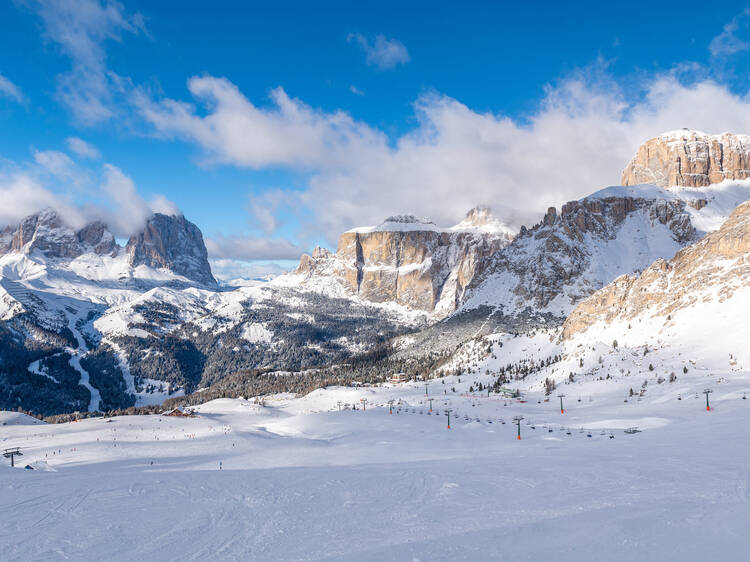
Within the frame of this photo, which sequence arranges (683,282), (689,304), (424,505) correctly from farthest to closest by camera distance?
(683,282) → (689,304) → (424,505)

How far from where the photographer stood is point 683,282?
5827 inches

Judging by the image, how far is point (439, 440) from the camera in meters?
63.9

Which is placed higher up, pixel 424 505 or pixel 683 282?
pixel 683 282

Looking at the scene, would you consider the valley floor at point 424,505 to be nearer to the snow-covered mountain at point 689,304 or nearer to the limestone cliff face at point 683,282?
the snow-covered mountain at point 689,304

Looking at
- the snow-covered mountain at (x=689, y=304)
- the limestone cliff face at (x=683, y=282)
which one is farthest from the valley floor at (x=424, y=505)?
the limestone cliff face at (x=683, y=282)

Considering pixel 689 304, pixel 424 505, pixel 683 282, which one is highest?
pixel 683 282

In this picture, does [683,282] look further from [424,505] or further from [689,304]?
[424,505]

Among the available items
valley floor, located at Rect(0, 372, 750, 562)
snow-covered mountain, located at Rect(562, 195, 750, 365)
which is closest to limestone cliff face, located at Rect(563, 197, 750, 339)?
snow-covered mountain, located at Rect(562, 195, 750, 365)

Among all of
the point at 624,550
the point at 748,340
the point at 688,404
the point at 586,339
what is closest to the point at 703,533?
the point at 624,550

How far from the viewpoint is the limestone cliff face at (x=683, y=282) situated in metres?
135

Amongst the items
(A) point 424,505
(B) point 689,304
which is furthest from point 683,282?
(A) point 424,505

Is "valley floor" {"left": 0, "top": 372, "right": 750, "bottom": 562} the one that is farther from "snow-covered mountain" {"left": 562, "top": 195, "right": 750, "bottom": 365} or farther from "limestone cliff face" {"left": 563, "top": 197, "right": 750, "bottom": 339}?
"limestone cliff face" {"left": 563, "top": 197, "right": 750, "bottom": 339}

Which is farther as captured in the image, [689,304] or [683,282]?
[683,282]

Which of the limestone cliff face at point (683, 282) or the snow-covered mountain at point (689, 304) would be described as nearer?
the snow-covered mountain at point (689, 304)
